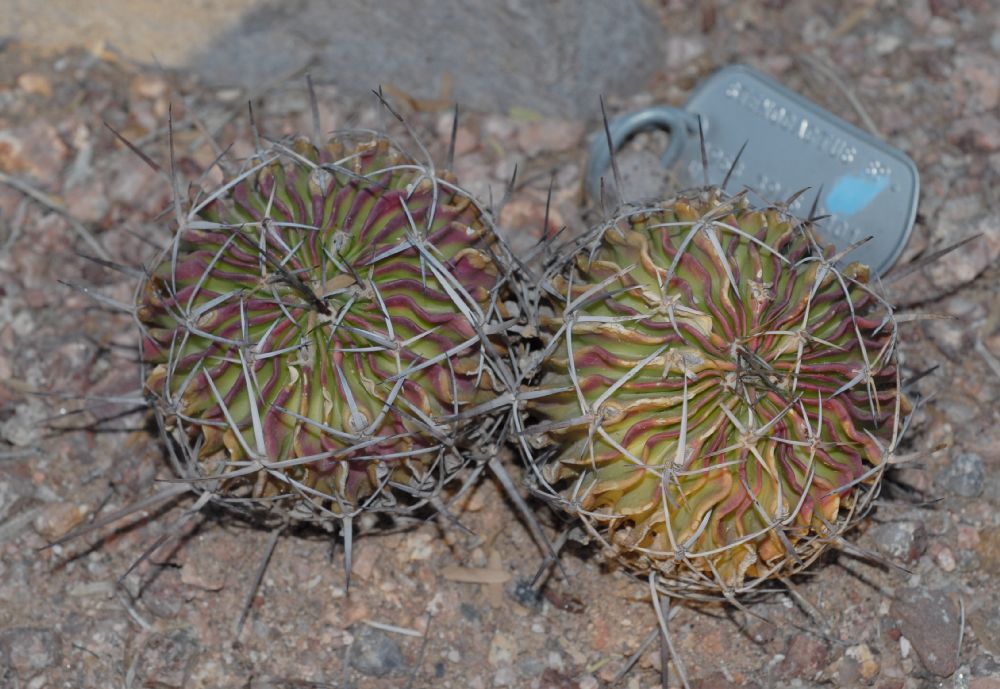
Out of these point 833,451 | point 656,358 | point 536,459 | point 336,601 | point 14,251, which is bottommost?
point 336,601

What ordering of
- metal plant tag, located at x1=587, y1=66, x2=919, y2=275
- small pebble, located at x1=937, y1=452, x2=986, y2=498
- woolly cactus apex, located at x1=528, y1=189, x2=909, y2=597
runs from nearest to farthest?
1. woolly cactus apex, located at x1=528, y1=189, x2=909, y2=597
2. small pebble, located at x1=937, y1=452, x2=986, y2=498
3. metal plant tag, located at x1=587, y1=66, x2=919, y2=275

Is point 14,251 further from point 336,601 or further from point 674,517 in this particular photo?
point 674,517

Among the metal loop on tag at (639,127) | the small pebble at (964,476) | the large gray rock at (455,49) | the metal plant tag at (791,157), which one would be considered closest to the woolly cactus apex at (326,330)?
the metal loop on tag at (639,127)

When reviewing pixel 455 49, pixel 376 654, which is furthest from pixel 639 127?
pixel 376 654

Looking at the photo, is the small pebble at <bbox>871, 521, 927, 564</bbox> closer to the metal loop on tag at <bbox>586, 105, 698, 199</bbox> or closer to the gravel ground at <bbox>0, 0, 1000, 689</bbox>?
the gravel ground at <bbox>0, 0, 1000, 689</bbox>

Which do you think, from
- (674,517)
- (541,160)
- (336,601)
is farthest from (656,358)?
(541,160)

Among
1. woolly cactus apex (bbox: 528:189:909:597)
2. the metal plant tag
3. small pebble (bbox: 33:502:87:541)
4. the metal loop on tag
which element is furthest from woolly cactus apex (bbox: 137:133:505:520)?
the metal plant tag
